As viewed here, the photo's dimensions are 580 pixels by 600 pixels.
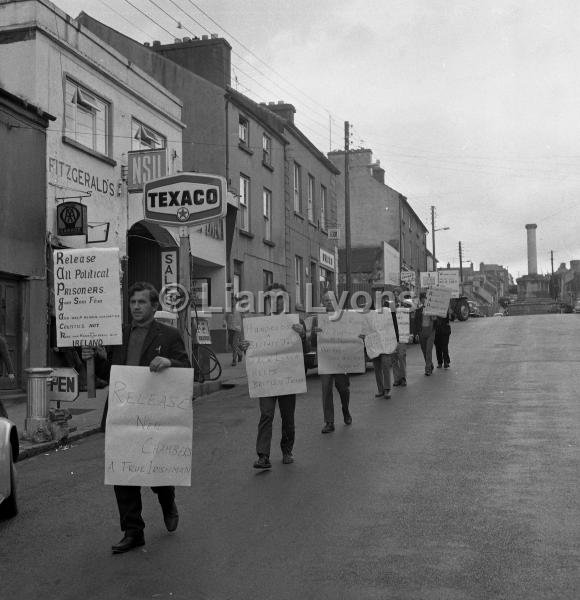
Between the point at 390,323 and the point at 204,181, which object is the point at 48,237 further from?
the point at 390,323

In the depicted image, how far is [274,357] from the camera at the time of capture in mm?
8547

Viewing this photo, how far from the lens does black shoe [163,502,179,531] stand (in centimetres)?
563

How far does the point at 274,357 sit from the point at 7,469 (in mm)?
3197

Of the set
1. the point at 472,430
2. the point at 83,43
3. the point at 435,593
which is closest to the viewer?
the point at 435,593

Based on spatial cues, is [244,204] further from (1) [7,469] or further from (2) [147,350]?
(2) [147,350]

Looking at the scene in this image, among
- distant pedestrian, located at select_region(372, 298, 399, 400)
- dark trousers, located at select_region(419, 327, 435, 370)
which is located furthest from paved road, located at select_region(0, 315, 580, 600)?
dark trousers, located at select_region(419, 327, 435, 370)

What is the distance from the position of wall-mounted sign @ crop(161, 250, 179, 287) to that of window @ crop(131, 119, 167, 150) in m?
2.97

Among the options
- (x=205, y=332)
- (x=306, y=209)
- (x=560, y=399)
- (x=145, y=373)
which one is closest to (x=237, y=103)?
(x=306, y=209)

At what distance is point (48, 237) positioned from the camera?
15781 mm

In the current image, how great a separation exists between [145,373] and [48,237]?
11103 millimetres

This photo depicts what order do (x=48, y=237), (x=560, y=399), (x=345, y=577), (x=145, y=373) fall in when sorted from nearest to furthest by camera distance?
(x=345, y=577)
(x=145, y=373)
(x=560, y=399)
(x=48, y=237)

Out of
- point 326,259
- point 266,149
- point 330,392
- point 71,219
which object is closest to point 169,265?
point 71,219

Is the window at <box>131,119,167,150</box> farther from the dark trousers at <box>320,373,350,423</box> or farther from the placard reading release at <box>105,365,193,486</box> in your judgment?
the placard reading release at <box>105,365,193,486</box>

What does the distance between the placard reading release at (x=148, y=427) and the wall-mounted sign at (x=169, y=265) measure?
17142mm
